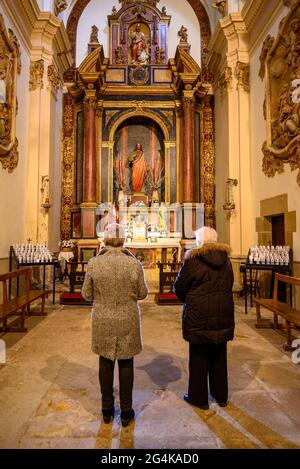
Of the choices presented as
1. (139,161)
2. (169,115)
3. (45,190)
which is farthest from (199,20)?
(45,190)

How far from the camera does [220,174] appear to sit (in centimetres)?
1093

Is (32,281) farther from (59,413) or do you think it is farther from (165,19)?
(165,19)

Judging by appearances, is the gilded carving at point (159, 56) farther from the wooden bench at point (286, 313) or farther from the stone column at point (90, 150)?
the wooden bench at point (286, 313)

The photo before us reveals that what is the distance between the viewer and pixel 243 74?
9.39 metres

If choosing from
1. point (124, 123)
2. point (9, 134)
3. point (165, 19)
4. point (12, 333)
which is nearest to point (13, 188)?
point (9, 134)

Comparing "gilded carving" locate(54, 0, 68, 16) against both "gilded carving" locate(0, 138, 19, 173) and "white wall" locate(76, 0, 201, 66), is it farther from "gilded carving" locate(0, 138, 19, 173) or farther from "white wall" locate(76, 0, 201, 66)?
"gilded carving" locate(0, 138, 19, 173)

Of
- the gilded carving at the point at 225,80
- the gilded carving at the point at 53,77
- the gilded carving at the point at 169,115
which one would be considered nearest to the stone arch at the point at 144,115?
the gilded carving at the point at 169,115

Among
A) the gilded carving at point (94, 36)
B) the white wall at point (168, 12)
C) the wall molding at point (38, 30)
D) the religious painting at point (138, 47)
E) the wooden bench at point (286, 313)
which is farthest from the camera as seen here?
the white wall at point (168, 12)

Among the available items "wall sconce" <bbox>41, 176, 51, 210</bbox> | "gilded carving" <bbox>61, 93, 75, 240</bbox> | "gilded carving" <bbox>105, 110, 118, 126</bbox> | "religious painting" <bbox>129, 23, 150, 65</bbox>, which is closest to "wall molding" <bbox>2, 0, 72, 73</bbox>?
"gilded carving" <bbox>61, 93, 75, 240</bbox>

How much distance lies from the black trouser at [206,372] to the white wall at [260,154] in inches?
187

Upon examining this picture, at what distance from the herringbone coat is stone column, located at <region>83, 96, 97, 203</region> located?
9.00 meters

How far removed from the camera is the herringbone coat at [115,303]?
2.45m

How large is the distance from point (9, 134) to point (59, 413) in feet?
21.8

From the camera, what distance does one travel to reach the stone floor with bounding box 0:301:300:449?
2.34 metres
